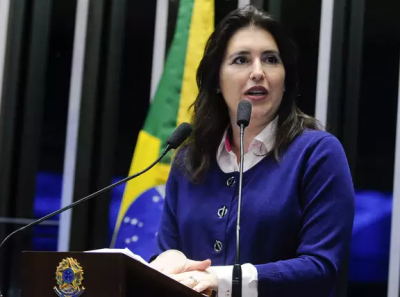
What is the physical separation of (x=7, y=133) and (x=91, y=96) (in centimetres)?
48

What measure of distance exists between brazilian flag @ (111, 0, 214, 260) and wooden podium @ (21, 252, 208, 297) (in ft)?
5.27

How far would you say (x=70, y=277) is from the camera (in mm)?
1235

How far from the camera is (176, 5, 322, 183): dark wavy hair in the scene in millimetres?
1877

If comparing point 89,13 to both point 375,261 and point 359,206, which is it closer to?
point 359,206

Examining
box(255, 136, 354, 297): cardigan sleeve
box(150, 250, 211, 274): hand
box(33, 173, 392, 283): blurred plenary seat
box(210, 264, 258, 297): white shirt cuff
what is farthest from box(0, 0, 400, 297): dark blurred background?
Answer: box(210, 264, 258, 297): white shirt cuff

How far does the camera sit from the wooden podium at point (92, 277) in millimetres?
1185

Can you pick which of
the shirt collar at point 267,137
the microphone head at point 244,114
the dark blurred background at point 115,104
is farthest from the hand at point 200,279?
the dark blurred background at point 115,104

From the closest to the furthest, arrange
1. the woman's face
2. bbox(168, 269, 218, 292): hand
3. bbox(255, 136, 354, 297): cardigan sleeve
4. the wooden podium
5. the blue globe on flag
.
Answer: the wooden podium → bbox(168, 269, 218, 292): hand → bbox(255, 136, 354, 297): cardigan sleeve → the woman's face → the blue globe on flag

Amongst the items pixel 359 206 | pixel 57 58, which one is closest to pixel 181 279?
pixel 359 206

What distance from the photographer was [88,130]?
3.22 metres

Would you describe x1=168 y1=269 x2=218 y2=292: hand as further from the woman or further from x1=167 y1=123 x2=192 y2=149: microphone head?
x1=167 y1=123 x2=192 y2=149: microphone head

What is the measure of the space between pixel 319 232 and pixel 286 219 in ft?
0.31

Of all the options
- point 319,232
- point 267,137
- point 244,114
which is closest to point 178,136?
point 244,114

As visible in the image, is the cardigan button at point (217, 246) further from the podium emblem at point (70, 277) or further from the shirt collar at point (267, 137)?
the podium emblem at point (70, 277)
